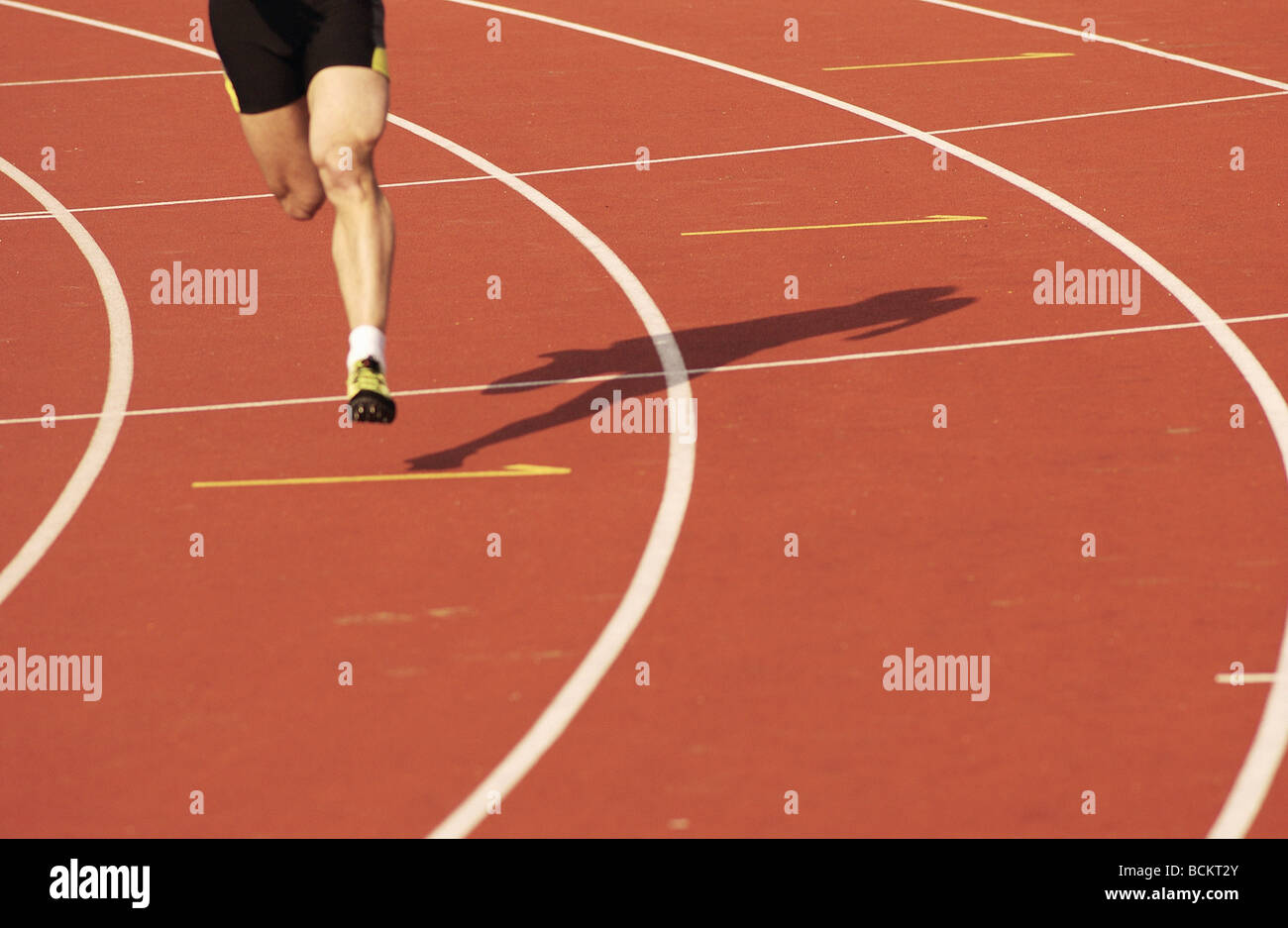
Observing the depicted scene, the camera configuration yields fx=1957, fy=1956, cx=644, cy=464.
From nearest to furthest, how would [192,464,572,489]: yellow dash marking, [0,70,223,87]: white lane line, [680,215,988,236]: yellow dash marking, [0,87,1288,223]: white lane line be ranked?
[192,464,572,489]: yellow dash marking → [680,215,988,236]: yellow dash marking → [0,87,1288,223]: white lane line → [0,70,223,87]: white lane line

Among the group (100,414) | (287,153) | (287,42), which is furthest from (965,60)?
(100,414)

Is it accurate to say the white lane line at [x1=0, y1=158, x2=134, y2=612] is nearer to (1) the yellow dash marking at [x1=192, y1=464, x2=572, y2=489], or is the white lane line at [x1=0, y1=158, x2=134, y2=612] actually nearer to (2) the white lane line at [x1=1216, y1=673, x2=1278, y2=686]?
(1) the yellow dash marking at [x1=192, y1=464, x2=572, y2=489]

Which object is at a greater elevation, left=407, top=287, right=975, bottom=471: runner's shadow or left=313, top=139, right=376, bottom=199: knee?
left=313, top=139, right=376, bottom=199: knee

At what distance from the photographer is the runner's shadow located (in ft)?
26.4

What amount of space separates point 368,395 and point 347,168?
0.96m

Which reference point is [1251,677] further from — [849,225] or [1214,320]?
[849,225]

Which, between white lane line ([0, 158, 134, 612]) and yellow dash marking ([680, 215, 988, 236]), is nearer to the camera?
white lane line ([0, 158, 134, 612])

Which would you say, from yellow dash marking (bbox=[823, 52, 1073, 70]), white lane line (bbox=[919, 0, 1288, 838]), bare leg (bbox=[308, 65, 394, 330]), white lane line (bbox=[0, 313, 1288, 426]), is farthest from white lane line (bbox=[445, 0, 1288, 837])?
bare leg (bbox=[308, 65, 394, 330])

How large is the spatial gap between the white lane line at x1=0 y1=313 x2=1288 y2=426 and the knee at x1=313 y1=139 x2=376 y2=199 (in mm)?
1201

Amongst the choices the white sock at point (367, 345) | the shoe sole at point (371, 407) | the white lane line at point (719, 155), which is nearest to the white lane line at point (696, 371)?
the white sock at point (367, 345)

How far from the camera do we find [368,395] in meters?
6.95

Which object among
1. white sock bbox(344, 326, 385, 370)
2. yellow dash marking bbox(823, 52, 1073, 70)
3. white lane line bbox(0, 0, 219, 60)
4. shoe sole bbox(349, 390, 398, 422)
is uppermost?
white lane line bbox(0, 0, 219, 60)

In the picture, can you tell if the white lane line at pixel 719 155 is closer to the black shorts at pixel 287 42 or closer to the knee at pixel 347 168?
the black shorts at pixel 287 42

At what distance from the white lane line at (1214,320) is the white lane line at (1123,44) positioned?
0.05 meters
